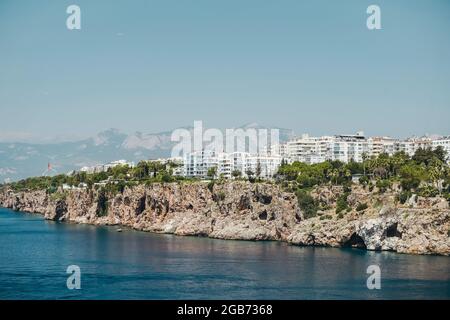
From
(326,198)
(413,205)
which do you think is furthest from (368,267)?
(326,198)

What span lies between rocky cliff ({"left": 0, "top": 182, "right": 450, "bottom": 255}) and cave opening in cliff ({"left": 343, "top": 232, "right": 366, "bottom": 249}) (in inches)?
3.0

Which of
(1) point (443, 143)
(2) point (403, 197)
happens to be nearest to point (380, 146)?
(1) point (443, 143)

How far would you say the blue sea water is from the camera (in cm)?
3300

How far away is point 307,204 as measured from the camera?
190 feet

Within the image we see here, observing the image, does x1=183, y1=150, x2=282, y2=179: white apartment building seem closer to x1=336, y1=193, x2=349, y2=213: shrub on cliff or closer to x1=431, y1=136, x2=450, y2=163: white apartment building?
x1=431, y1=136, x2=450, y2=163: white apartment building

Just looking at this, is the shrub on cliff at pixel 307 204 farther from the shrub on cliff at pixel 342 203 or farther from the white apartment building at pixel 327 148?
the white apartment building at pixel 327 148

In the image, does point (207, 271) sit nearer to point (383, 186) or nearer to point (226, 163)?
point (383, 186)

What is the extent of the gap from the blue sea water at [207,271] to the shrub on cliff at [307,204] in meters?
4.54

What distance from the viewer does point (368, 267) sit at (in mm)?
40188

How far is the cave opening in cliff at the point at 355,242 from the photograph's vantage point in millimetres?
50719

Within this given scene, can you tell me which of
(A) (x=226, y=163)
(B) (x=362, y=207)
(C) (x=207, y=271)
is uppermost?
(A) (x=226, y=163)

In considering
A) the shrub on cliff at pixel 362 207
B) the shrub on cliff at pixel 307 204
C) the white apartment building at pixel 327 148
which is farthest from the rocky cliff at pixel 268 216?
the white apartment building at pixel 327 148

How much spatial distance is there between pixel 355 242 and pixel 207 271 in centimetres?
1590
